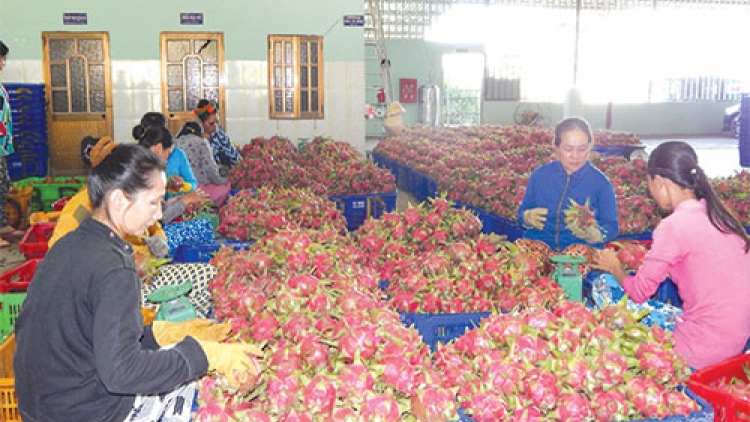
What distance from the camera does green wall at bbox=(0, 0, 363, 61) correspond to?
34.6ft

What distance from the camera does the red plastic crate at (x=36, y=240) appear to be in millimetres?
4641

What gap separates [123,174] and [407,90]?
787 inches

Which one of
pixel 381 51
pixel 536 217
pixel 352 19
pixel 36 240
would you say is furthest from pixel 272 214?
pixel 381 51

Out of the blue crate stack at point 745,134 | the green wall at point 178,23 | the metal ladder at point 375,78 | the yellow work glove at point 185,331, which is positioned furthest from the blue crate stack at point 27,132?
the blue crate stack at point 745,134

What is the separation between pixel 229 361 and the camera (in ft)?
6.70

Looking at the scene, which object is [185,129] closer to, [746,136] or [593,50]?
[746,136]

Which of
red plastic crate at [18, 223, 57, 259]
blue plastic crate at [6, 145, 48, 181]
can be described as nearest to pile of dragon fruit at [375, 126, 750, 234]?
red plastic crate at [18, 223, 57, 259]

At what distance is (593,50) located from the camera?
23359 mm

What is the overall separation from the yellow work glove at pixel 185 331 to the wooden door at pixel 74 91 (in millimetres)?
9421

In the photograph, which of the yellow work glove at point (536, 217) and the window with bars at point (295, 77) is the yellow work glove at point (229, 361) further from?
the window with bars at point (295, 77)

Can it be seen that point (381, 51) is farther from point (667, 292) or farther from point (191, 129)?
point (667, 292)

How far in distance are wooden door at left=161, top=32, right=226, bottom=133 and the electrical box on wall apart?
11.0m

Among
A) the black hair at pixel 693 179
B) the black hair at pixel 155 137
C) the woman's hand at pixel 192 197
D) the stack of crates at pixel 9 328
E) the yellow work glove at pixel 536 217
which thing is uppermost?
the black hair at pixel 155 137

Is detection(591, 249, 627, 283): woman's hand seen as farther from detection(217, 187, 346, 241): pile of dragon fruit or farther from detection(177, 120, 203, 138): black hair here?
detection(177, 120, 203, 138): black hair
